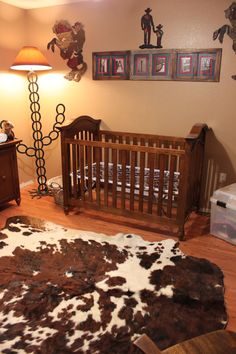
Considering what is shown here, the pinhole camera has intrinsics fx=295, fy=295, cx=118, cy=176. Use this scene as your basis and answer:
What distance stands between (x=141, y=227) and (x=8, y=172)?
5.13 ft

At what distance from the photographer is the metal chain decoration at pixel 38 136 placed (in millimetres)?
3824

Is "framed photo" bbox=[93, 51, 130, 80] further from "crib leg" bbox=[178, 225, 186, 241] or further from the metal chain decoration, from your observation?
"crib leg" bbox=[178, 225, 186, 241]

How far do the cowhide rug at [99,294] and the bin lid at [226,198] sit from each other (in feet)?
1.81

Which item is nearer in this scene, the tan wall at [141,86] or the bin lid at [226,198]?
the bin lid at [226,198]

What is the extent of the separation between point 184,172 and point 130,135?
3.66 feet

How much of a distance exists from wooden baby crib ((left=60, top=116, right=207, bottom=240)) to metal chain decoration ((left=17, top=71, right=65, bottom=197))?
65 cm

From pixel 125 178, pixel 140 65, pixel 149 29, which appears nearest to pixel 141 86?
pixel 140 65

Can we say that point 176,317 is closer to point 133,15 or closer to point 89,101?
point 89,101

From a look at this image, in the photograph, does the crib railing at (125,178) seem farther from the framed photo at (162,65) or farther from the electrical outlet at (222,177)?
the framed photo at (162,65)

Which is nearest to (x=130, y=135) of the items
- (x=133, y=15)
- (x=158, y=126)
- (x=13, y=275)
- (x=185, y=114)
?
(x=158, y=126)

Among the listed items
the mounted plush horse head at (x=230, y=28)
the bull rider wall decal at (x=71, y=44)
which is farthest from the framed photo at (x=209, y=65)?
the bull rider wall decal at (x=71, y=44)

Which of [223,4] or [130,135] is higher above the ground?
[223,4]

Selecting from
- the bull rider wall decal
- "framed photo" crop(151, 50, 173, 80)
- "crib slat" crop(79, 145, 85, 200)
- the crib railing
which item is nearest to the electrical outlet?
the crib railing

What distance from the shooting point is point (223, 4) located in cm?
276
